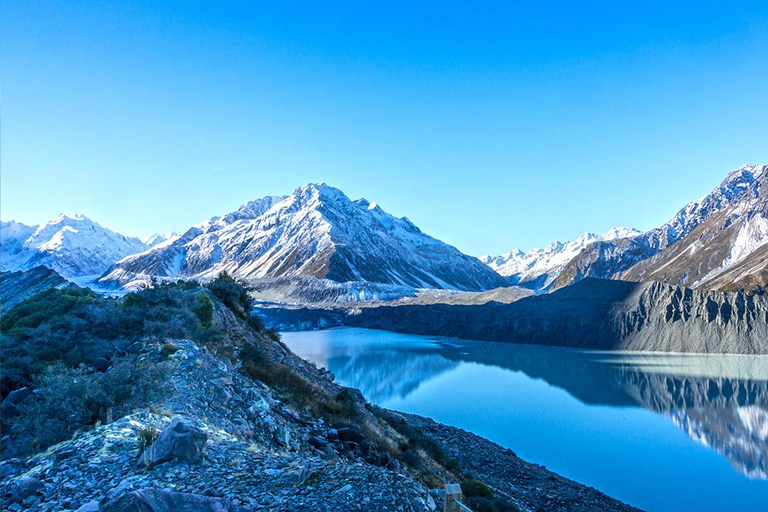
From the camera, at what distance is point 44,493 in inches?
193

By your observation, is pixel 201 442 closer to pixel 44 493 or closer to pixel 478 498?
pixel 44 493

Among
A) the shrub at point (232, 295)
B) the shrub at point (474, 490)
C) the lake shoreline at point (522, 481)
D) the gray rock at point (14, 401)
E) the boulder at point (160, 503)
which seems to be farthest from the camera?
the shrub at point (232, 295)

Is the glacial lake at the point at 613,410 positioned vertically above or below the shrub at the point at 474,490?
below

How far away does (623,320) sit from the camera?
244ft

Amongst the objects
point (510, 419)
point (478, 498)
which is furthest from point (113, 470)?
point (510, 419)

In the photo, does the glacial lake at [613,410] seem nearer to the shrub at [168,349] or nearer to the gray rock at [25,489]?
the shrub at [168,349]

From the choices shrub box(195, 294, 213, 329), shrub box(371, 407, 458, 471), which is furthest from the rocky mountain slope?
shrub box(371, 407, 458, 471)

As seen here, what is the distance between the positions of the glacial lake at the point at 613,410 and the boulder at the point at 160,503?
19542 mm

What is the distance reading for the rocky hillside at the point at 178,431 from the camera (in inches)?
190

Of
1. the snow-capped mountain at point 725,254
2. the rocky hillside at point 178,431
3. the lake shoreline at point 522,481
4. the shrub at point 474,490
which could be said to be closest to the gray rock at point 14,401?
the rocky hillside at point 178,431

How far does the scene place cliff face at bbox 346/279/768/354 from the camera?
213 ft

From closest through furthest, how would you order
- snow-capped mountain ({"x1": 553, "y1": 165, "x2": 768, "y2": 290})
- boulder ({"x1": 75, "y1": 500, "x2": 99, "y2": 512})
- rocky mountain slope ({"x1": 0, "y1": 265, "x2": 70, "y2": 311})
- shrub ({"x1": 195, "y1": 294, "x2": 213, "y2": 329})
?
boulder ({"x1": 75, "y1": 500, "x2": 99, "y2": 512}) < shrub ({"x1": 195, "y1": 294, "x2": 213, "y2": 329}) < rocky mountain slope ({"x1": 0, "y1": 265, "x2": 70, "y2": 311}) < snow-capped mountain ({"x1": 553, "y1": 165, "x2": 768, "y2": 290})

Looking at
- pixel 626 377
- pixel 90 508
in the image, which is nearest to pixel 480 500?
pixel 90 508

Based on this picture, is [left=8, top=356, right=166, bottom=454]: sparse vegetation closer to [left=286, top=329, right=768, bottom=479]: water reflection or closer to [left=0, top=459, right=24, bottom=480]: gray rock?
[left=0, top=459, right=24, bottom=480]: gray rock
